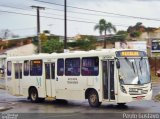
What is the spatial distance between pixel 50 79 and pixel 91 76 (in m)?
3.80

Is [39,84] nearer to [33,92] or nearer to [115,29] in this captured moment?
[33,92]

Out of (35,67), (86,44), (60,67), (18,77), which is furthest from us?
(86,44)

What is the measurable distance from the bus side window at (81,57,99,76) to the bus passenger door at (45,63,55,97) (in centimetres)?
278

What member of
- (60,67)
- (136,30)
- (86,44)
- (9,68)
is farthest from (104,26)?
(60,67)

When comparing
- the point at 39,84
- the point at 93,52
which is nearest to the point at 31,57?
the point at 39,84

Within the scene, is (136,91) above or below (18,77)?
below

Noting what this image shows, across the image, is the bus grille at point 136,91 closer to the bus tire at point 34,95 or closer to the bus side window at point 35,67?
the bus side window at point 35,67

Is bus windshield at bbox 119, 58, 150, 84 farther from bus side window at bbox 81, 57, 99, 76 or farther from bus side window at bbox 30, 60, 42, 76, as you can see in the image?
bus side window at bbox 30, 60, 42, 76

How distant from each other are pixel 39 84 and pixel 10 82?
3.67m

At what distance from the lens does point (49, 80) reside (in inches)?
1073

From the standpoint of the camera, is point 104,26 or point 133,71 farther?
point 104,26

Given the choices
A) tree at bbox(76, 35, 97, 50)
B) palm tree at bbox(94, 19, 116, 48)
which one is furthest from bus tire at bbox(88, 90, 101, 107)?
palm tree at bbox(94, 19, 116, 48)

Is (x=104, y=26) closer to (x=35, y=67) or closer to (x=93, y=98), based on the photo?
(x=35, y=67)

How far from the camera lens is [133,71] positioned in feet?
75.2
